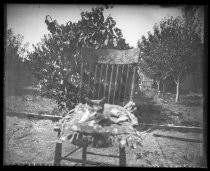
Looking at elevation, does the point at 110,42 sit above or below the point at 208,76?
above

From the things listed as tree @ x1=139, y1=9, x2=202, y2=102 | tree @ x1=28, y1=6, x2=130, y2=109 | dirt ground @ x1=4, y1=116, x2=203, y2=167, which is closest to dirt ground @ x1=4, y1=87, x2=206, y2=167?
dirt ground @ x1=4, y1=116, x2=203, y2=167

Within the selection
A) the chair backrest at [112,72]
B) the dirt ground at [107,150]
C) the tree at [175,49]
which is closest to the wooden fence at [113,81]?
the chair backrest at [112,72]

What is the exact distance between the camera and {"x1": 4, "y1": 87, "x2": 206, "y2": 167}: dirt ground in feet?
18.1

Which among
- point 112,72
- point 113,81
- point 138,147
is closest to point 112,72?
point 112,72

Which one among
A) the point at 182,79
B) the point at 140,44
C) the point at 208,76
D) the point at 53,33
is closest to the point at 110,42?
the point at 53,33

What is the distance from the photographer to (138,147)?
636cm

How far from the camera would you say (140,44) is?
14.8 m

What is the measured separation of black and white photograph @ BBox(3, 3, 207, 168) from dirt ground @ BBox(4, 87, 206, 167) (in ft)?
0.09

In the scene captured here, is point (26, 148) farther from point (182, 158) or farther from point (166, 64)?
point (166, 64)

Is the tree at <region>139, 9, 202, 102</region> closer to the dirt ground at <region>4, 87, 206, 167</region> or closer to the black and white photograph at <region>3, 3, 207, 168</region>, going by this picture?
the black and white photograph at <region>3, 3, 207, 168</region>

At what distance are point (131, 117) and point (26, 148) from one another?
12.1 ft

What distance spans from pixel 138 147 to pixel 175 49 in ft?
19.7

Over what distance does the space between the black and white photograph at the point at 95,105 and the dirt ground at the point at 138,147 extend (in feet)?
0.09

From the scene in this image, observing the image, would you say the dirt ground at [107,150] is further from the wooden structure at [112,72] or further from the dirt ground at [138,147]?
the wooden structure at [112,72]
